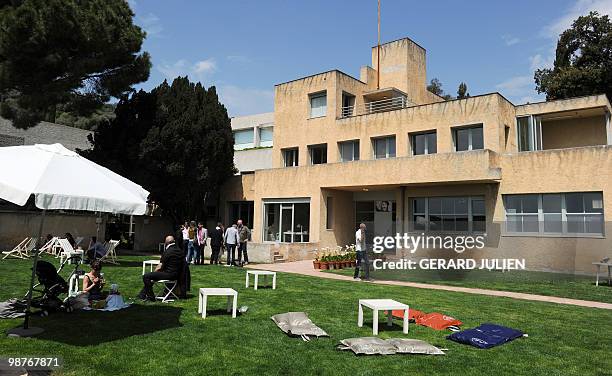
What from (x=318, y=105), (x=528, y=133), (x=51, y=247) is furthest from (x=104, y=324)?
(x=528, y=133)

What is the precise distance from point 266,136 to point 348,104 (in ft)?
31.8

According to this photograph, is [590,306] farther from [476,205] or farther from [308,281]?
[476,205]

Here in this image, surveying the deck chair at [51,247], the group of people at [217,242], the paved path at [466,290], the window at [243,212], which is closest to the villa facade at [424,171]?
the window at [243,212]

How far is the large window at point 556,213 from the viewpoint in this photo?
58.5 feet

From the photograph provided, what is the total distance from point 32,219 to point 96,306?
1709cm

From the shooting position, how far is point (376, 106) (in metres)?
28.6

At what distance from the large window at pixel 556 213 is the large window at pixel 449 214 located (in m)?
1.26

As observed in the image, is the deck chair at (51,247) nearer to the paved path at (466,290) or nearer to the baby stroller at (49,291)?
the paved path at (466,290)

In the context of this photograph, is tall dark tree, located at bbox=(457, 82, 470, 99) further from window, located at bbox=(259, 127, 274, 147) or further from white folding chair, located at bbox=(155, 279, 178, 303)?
white folding chair, located at bbox=(155, 279, 178, 303)

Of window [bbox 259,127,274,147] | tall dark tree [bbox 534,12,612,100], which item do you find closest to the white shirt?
window [bbox 259,127,274,147]

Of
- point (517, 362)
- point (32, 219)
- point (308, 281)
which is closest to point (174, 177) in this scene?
point (32, 219)

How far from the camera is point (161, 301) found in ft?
30.8

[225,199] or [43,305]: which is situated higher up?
[225,199]

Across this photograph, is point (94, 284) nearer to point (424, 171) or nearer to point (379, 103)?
point (424, 171)
